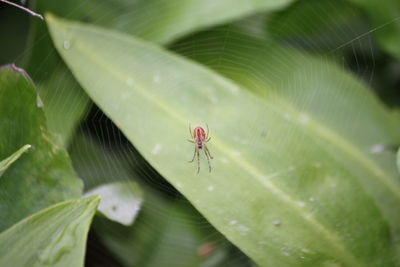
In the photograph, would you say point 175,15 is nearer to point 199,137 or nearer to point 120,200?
point 199,137

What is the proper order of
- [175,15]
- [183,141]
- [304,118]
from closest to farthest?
1. [183,141]
2. [304,118]
3. [175,15]

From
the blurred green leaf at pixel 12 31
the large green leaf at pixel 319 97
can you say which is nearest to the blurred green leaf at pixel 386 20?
the large green leaf at pixel 319 97

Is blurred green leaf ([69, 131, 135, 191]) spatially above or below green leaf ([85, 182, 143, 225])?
above

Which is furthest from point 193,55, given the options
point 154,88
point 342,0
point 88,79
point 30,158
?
point 30,158

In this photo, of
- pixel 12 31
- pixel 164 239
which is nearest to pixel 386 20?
pixel 164 239

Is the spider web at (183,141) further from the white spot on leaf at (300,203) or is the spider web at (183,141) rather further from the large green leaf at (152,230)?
the white spot on leaf at (300,203)

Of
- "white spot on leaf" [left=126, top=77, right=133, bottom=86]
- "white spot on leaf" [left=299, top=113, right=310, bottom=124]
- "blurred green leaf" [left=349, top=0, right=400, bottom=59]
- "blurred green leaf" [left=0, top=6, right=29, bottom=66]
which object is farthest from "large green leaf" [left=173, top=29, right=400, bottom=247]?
"blurred green leaf" [left=0, top=6, right=29, bottom=66]

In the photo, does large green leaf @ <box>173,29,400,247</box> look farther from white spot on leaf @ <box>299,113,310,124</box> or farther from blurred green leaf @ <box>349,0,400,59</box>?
blurred green leaf @ <box>349,0,400,59</box>
